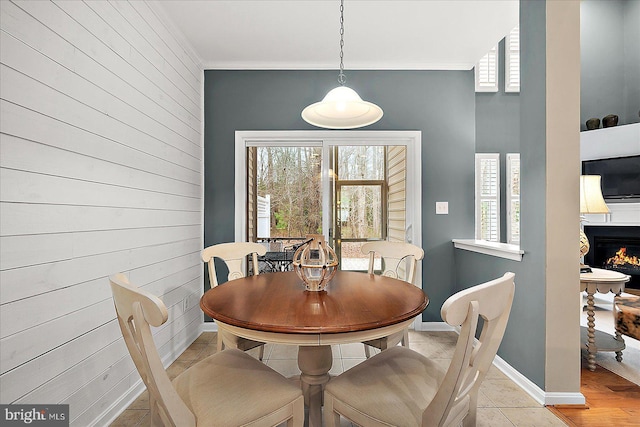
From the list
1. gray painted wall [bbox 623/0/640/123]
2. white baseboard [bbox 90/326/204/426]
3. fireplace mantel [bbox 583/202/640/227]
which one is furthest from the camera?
gray painted wall [bbox 623/0/640/123]

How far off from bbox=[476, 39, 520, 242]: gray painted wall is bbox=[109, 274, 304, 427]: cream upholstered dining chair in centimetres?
496

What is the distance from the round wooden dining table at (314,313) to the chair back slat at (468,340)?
0.28m

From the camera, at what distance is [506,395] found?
2.05m

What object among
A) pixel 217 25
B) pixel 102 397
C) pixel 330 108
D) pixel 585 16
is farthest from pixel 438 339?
pixel 585 16

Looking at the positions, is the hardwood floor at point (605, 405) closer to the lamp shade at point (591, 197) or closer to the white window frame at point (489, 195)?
the lamp shade at point (591, 197)

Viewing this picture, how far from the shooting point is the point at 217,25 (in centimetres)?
265

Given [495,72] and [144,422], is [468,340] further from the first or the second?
[495,72]

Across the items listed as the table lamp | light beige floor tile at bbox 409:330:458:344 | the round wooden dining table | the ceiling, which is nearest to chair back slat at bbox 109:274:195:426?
the round wooden dining table

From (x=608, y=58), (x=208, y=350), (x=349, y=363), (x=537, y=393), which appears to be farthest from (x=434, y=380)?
(x=608, y=58)

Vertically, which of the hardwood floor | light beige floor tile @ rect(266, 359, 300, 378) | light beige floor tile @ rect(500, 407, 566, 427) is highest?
the hardwood floor

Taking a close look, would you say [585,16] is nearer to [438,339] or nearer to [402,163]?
[402,163]

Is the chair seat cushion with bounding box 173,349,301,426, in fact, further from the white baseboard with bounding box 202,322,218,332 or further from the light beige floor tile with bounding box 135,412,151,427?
the white baseboard with bounding box 202,322,218,332
